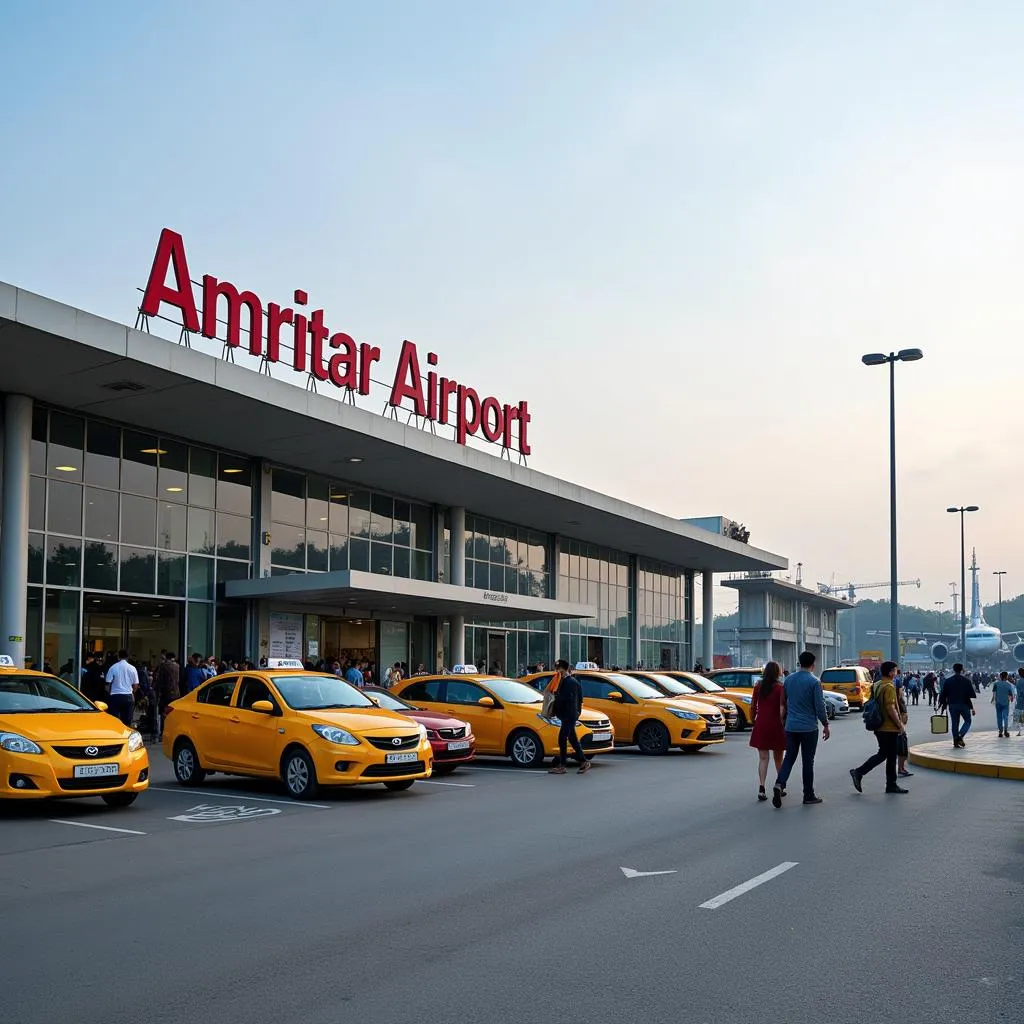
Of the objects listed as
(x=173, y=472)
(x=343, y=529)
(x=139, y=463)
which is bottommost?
(x=343, y=529)

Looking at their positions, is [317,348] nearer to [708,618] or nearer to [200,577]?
[200,577]

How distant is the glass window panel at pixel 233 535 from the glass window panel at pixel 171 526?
3.97 feet

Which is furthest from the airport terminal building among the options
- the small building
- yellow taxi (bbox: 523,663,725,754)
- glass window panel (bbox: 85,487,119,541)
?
the small building

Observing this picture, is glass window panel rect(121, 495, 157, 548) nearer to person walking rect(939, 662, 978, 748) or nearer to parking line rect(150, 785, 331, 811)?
parking line rect(150, 785, 331, 811)

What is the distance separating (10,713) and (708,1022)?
10.3 m

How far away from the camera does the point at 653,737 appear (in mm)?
22188

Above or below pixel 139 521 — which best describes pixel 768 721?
below

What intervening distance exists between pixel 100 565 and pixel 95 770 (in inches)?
507

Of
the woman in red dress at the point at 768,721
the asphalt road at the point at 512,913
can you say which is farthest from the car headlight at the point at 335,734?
the woman in red dress at the point at 768,721

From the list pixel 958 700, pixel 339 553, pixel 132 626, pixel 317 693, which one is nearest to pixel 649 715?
pixel 958 700

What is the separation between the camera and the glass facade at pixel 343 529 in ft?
99.0

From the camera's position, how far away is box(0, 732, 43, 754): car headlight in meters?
12.6

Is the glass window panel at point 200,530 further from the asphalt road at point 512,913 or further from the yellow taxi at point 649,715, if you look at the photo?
the asphalt road at point 512,913

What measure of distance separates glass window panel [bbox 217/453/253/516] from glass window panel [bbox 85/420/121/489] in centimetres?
321
